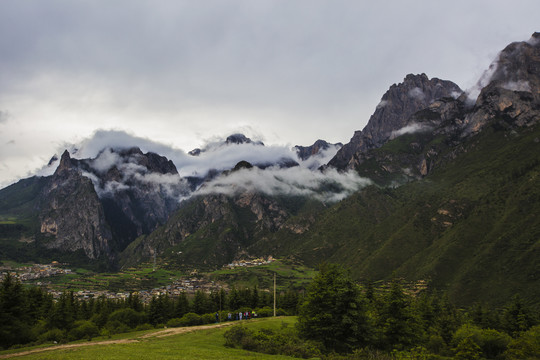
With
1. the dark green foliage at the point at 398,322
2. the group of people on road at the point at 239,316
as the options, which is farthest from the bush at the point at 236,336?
the group of people on road at the point at 239,316

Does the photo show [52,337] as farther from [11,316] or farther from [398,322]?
[398,322]

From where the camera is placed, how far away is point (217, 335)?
42531 millimetres

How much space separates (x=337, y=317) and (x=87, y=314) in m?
72.7

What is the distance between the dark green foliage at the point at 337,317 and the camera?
123 feet

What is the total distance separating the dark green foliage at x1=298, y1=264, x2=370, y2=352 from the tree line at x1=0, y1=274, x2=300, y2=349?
3242 centimetres

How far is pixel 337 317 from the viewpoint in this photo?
38219 mm

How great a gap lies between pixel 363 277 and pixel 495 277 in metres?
62.5

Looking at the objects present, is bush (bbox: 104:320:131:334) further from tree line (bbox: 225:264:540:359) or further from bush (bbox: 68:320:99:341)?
tree line (bbox: 225:264:540:359)

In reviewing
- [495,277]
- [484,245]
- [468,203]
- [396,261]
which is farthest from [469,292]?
[468,203]

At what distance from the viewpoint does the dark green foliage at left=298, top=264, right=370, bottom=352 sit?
1481 inches

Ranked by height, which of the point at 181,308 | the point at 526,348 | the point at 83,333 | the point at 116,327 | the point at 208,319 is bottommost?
the point at 181,308

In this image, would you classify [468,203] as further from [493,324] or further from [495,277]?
[493,324]

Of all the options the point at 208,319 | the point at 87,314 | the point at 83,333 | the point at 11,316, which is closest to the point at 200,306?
the point at 208,319

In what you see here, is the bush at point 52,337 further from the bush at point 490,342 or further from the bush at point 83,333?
the bush at point 490,342
